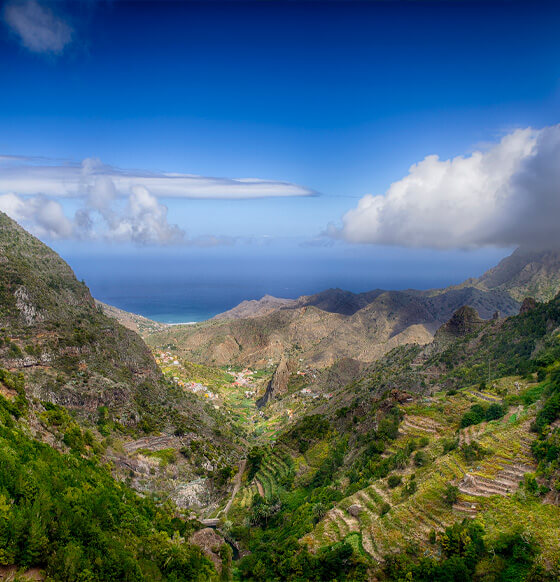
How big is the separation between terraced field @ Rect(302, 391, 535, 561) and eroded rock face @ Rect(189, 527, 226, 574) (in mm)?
7396

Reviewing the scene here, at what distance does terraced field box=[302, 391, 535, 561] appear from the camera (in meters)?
25.5

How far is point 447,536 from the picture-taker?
76.3 ft

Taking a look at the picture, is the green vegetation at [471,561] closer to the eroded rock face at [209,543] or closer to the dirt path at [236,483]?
the eroded rock face at [209,543]

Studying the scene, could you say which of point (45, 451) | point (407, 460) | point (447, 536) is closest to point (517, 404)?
point (407, 460)

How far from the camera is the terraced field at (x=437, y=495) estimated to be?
1004 inches

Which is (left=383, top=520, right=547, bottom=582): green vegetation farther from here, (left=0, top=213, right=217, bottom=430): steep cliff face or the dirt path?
(left=0, top=213, right=217, bottom=430): steep cliff face

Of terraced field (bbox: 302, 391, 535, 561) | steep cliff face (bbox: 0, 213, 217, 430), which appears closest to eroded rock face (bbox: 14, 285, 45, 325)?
steep cliff face (bbox: 0, 213, 217, 430)

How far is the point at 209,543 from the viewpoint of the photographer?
31.4 meters

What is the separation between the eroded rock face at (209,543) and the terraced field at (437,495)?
7.40 m

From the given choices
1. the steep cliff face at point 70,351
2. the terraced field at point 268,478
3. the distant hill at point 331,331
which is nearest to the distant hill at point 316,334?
the distant hill at point 331,331

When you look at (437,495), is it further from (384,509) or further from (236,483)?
(236,483)

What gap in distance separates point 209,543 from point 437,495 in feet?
63.1

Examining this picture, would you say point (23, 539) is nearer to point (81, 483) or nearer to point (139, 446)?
point (81, 483)

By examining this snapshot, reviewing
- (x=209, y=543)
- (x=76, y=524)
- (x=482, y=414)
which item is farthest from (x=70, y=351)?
(x=482, y=414)
